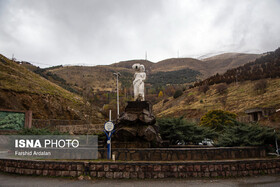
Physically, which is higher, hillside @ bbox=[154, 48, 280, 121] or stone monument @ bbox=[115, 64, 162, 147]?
hillside @ bbox=[154, 48, 280, 121]

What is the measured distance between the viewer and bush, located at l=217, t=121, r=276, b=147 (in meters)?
11.0

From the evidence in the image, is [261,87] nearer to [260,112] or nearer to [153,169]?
[260,112]

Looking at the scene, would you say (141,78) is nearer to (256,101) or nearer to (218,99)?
(256,101)

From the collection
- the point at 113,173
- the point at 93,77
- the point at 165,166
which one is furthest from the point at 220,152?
the point at 93,77

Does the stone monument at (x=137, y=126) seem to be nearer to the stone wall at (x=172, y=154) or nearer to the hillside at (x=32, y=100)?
the stone wall at (x=172, y=154)

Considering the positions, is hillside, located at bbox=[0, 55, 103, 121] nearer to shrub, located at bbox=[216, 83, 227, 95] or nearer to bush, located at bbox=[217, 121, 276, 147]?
bush, located at bbox=[217, 121, 276, 147]

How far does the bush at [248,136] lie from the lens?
1098cm

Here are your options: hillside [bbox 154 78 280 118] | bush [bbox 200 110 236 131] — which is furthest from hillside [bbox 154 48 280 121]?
bush [bbox 200 110 236 131]

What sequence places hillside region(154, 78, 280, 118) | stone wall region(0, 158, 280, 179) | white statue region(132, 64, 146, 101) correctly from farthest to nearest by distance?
hillside region(154, 78, 280, 118) < white statue region(132, 64, 146, 101) < stone wall region(0, 158, 280, 179)

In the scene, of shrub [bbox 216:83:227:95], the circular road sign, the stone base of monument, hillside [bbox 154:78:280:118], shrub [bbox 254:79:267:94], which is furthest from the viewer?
shrub [bbox 216:83:227:95]

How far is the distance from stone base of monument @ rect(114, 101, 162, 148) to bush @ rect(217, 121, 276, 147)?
380cm

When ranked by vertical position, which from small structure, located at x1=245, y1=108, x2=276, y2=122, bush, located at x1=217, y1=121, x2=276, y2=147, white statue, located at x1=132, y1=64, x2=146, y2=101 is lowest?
bush, located at x1=217, y1=121, x2=276, y2=147

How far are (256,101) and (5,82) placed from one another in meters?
52.9

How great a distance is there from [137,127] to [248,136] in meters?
5.84
